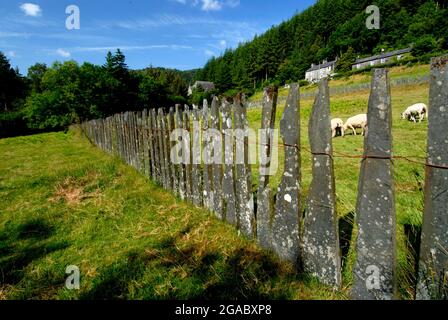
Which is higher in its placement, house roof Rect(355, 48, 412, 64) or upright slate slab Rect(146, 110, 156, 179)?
house roof Rect(355, 48, 412, 64)

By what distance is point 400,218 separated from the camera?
11.8 feet

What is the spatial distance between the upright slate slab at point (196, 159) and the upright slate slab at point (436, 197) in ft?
10.7

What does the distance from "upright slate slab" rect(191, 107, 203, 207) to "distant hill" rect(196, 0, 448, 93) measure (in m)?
69.0

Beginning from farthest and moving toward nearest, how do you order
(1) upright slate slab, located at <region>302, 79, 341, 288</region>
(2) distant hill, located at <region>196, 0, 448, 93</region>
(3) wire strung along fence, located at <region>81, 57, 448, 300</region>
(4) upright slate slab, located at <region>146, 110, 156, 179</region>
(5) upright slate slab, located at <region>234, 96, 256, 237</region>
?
1. (2) distant hill, located at <region>196, 0, 448, 93</region>
2. (4) upright slate slab, located at <region>146, 110, 156, 179</region>
3. (5) upright slate slab, located at <region>234, 96, 256, 237</region>
4. (1) upright slate slab, located at <region>302, 79, 341, 288</region>
5. (3) wire strung along fence, located at <region>81, 57, 448, 300</region>

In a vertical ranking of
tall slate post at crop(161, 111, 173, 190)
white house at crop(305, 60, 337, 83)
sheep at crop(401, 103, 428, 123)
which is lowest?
tall slate post at crop(161, 111, 173, 190)

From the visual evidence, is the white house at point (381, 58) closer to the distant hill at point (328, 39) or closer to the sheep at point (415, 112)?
the distant hill at point (328, 39)

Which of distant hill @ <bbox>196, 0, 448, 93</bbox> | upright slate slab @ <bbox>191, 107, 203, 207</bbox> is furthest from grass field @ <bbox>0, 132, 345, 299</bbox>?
distant hill @ <bbox>196, 0, 448, 93</bbox>

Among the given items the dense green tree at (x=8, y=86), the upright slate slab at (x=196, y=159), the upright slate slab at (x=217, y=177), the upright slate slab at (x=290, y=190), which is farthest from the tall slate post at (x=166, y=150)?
the dense green tree at (x=8, y=86)

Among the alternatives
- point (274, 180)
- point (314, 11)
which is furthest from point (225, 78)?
point (274, 180)

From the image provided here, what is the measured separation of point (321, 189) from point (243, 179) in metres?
1.24

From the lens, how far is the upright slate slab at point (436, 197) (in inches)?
66.2

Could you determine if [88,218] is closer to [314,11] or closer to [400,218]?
[400,218]

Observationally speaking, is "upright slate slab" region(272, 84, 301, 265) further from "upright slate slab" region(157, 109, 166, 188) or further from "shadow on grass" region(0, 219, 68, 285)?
"upright slate slab" region(157, 109, 166, 188)

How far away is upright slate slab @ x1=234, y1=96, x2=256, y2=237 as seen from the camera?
338 cm
